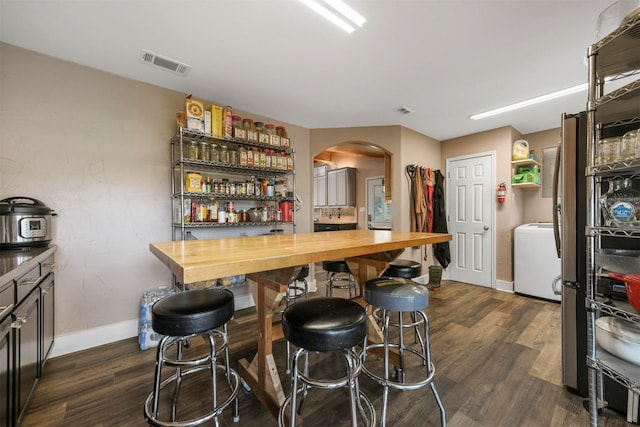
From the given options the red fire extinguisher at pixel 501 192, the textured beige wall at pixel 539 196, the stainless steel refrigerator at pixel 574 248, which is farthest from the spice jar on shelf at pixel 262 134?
the textured beige wall at pixel 539 196

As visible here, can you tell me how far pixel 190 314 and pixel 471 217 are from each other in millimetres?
4304

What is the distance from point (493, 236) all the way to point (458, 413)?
3.17 meters

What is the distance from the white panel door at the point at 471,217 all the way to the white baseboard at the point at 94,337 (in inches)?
179

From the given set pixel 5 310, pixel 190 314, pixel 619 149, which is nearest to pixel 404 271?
pixel 619 149

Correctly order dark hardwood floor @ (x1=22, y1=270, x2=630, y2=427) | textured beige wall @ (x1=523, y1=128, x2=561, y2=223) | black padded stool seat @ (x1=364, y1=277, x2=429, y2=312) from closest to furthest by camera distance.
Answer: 1. black padded stool seat @ (x1=364, y1=277, x2=429, y2=312)
2. dark hardwood floor @ (x1=22, y1=270, x2=630, y2=427)
3. textured beige wall @ (x1=523, y1=128, x2=561, y2=223)

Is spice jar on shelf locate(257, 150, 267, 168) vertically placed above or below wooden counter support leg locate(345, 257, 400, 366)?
above

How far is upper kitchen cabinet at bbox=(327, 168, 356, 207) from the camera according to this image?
606 centimetres

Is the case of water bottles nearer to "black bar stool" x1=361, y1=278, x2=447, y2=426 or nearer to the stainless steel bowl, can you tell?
"black bar stool" x1=361, y1=278, x2=447, y2=426

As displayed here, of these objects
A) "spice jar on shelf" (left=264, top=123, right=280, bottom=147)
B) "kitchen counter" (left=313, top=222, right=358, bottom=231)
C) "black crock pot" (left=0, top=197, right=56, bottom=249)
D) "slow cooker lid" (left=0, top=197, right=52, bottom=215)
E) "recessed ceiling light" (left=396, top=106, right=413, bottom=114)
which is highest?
"recessed ceiling light" (left=396, top=106, right=413, bottom=114)

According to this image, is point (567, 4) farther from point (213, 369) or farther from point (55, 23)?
point (55, 23)

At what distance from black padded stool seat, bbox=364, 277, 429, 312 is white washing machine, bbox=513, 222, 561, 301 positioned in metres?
3.02

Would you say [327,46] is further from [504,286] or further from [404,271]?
[504,286]

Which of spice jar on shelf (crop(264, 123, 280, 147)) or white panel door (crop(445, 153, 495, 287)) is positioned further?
white panel door (crop(445, 153, 495, 287))

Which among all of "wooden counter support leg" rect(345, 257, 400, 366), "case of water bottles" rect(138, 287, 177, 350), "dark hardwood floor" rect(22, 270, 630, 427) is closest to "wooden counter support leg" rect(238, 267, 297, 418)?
"dark hardwood floor" rect(22, 270, 630, 427)
